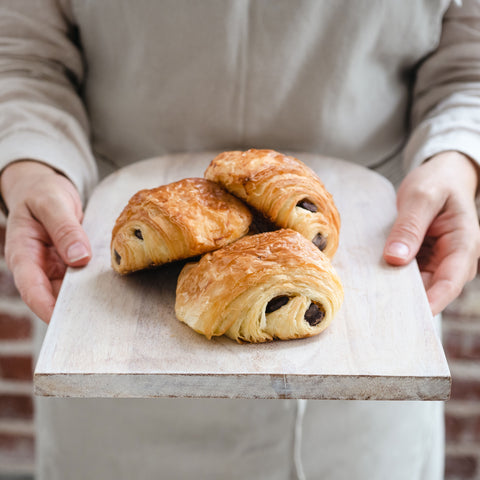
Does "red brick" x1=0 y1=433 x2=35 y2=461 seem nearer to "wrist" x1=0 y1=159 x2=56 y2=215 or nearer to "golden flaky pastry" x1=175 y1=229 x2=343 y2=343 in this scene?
"wrist" x1=0 y1=159 x2=56 y2=215

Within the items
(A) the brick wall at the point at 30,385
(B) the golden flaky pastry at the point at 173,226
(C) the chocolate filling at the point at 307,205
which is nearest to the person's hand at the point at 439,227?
(C) the chocolate filling at the point at 307,205

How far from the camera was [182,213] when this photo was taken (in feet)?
2.41

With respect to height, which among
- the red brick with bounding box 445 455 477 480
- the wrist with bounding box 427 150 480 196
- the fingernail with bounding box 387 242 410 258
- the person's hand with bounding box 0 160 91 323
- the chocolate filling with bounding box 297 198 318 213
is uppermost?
the chocolate filling with bounding box 297 198 318 213

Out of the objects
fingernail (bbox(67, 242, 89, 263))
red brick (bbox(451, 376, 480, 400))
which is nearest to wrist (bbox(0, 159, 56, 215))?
fingernail (bbox(67, 242, 89, 263))

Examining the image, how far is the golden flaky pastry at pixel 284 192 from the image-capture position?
2.51ft

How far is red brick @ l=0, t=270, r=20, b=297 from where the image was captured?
156cm

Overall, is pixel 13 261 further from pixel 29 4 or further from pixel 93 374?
pixel 29 4

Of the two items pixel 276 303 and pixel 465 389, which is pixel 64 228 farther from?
pixel 465 389

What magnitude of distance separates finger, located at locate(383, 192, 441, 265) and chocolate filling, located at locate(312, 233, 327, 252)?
0.28 ft

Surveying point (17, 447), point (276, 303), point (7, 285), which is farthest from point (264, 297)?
point (17, 447)

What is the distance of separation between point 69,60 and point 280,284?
63 cm

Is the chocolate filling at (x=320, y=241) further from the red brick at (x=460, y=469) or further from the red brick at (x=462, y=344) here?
the red brick at (x=460, y=469)

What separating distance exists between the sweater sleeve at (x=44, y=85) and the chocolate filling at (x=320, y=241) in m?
0.40

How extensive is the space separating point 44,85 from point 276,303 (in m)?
0.62
